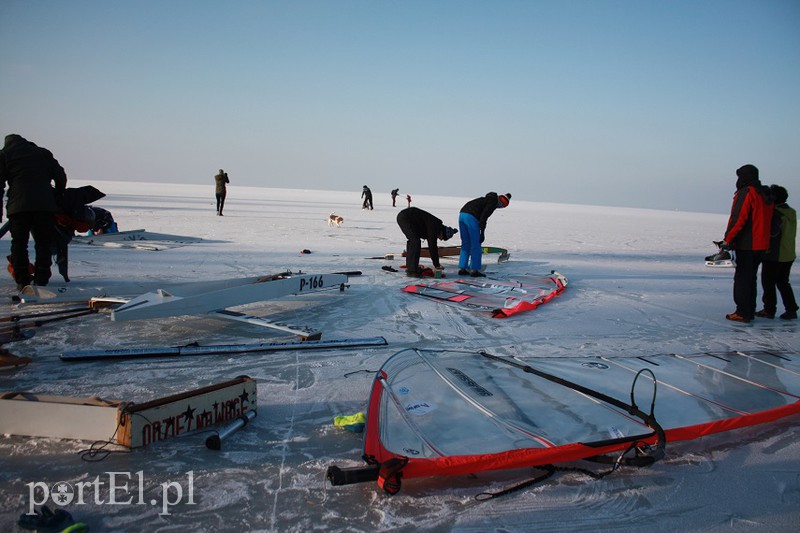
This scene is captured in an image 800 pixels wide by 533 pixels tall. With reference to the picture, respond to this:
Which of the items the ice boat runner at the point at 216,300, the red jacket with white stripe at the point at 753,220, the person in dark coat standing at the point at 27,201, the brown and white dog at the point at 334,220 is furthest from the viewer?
the brown and white dog at the point at 334,220

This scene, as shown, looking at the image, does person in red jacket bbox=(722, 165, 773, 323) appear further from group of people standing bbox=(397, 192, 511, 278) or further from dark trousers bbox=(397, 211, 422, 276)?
dark trousers bbox=(397, 211, 422, 276)

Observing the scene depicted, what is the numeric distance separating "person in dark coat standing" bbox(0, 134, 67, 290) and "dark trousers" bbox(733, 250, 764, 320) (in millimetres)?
7628

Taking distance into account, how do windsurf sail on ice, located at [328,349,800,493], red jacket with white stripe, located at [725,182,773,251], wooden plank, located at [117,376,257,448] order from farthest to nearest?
red jacket with white stripe, located at [725,182,773,251] < wooden plank, located at [117,376,257,448] < windsurf sail on ice, located at [328,349,800,493]

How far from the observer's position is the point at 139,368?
3309 millimetres

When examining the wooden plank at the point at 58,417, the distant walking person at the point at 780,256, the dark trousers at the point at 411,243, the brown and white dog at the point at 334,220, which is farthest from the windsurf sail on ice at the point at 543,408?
the brown and white dog at the point at 334,220

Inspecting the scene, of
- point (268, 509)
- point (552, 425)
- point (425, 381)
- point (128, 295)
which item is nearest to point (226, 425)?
point (268, 509)

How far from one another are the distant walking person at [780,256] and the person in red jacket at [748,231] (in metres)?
0.21

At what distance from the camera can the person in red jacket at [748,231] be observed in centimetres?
528

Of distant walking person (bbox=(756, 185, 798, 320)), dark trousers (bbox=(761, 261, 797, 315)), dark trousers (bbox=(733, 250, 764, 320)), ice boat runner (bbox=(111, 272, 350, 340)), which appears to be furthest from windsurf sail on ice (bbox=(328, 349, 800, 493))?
dark trousers (bbox=(761, 261, 797, 315))

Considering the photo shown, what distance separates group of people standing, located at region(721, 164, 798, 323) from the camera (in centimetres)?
529

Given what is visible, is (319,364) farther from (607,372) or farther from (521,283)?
(521,283)

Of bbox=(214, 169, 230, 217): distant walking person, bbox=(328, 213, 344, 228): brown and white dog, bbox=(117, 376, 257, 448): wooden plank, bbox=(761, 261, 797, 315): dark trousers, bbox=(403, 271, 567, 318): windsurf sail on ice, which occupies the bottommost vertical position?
bbox=(117, 376, 257, 448): wooden plank

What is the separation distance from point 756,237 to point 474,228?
12.3ft

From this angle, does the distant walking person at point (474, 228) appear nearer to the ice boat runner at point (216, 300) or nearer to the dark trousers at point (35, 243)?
the ice boat runner at point (216, 300)
